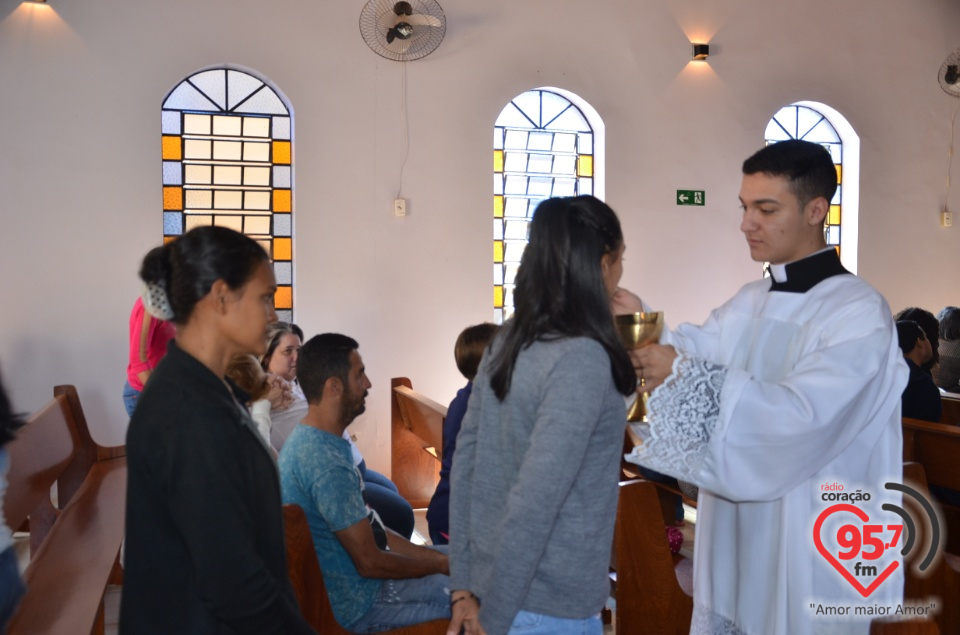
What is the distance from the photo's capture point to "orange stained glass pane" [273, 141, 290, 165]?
5695 millimetres

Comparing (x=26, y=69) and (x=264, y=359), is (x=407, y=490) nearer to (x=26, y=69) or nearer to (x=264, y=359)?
(x=264, y=359)

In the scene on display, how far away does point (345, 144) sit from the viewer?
565cm

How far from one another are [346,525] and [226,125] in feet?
13.3

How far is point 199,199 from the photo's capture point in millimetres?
5582

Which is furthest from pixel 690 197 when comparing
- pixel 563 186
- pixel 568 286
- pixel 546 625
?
pixel 546 625

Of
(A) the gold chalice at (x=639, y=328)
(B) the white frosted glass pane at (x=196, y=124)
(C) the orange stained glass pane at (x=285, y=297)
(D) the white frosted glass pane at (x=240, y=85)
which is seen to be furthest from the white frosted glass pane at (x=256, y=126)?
(A) the gold chalice at (x=639, y=328)

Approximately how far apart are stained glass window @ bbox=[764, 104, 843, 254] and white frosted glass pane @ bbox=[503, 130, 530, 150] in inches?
80.9

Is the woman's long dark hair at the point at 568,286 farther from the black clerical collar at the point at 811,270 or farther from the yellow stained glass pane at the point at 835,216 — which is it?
the yellow stained glass pane at the point at 835,216

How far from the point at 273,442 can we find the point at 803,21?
5348 mm

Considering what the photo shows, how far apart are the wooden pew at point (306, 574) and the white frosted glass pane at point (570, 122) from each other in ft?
15.4

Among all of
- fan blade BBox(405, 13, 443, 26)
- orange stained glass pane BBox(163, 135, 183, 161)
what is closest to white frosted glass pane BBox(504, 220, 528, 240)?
fan blade BBox(405, 13, 443, 26)

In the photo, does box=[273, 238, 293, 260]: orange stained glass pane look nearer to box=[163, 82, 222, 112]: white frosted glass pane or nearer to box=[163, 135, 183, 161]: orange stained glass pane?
box=[163, 135, 183, 161]: orange stained glass pane

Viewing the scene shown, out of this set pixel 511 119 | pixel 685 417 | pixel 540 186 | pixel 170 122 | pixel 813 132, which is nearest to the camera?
pixel 685 417

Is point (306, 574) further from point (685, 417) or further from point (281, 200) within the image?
point (281, 200)
